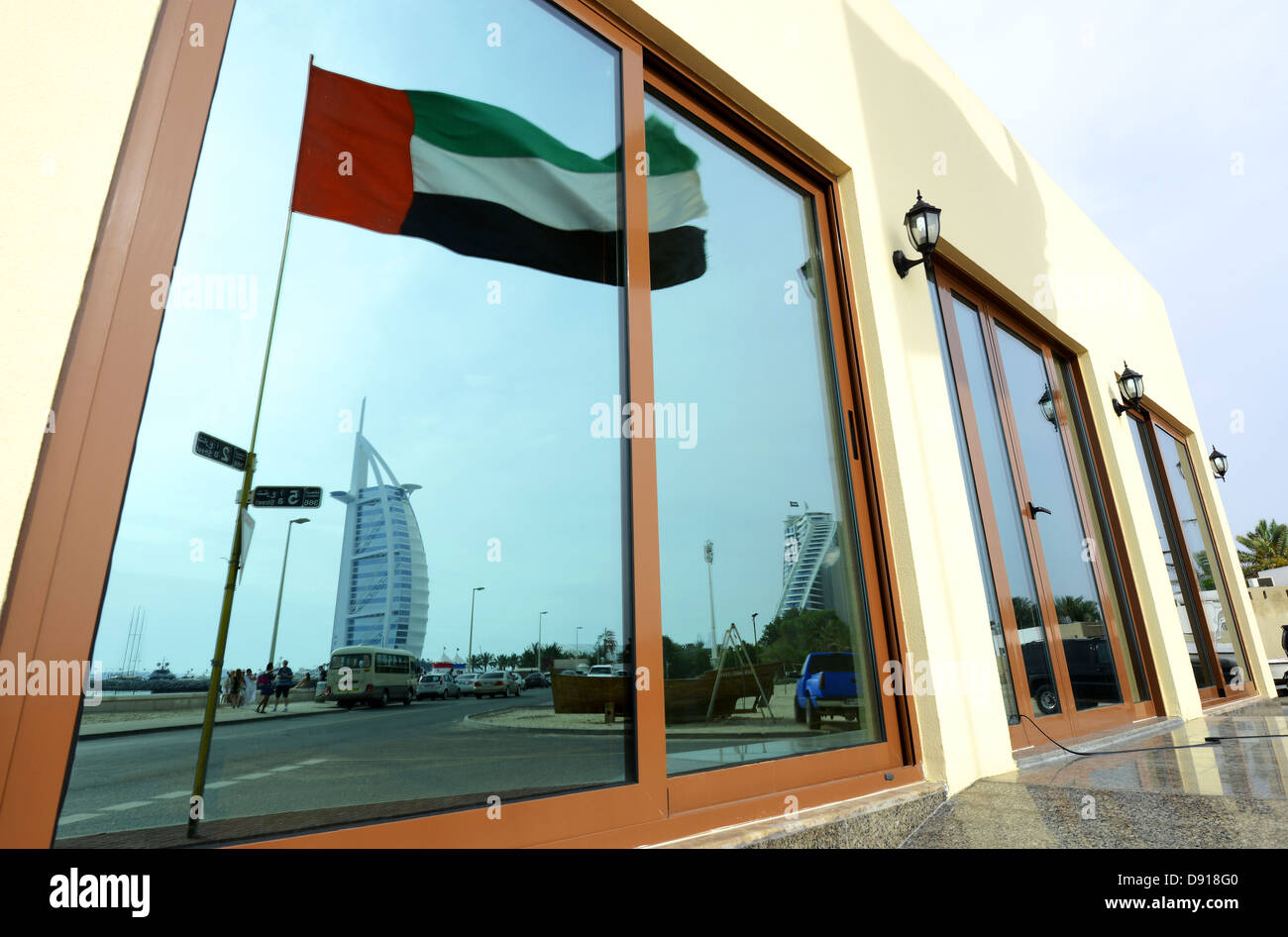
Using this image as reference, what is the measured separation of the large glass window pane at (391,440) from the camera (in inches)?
46.4

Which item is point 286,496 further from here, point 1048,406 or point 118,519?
point 1048,406

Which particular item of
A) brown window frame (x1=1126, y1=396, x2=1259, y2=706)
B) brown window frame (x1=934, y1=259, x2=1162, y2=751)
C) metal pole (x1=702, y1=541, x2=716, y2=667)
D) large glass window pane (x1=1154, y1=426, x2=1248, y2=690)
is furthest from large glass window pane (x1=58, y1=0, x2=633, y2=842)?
large glass window pane (x1=1154, y1=426, x2=1248, y2=690)

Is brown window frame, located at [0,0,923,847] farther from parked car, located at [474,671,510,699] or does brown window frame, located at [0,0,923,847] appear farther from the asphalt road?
parked car, located at [474,671,510,699]

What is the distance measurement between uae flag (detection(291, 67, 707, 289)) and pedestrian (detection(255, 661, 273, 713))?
1.24 metres

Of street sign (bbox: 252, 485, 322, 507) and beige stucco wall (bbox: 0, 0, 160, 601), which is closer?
beige stucco wall (bbox: 0, 0, 160, 601)

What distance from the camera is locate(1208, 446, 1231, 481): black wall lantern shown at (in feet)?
22.2

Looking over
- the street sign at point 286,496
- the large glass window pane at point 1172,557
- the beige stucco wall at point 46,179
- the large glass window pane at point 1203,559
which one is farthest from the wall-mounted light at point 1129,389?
the beige stucco wall at point 46,179

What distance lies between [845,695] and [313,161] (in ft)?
7.52

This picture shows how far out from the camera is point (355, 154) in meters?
1.91

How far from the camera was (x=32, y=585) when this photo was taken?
0.96m

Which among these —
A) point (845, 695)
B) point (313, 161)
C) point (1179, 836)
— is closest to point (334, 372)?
point (313, 161)

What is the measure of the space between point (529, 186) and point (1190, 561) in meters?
6.58

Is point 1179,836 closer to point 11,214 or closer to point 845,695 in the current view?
point 845,695

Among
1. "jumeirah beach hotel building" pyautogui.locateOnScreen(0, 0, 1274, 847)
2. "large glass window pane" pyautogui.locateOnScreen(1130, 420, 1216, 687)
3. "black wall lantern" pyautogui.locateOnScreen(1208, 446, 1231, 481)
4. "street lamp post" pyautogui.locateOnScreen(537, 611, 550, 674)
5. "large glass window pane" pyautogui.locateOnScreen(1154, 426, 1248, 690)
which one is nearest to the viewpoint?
"jumeirah beach hotel building" pyautogui.locateOnScreen(0, 0, 1274, 847)
